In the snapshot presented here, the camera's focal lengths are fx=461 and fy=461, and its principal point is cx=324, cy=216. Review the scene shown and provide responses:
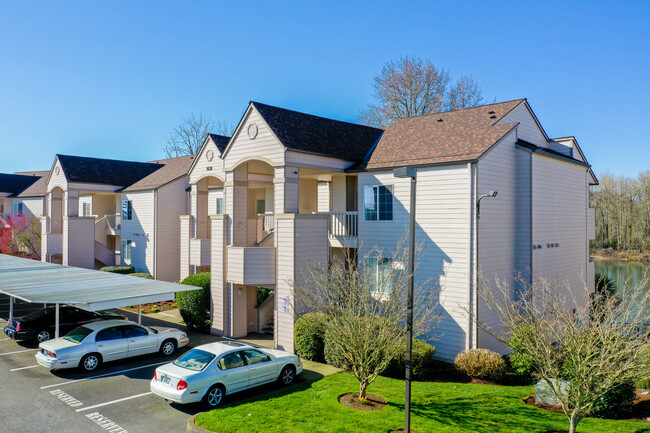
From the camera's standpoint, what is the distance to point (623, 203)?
217 ft

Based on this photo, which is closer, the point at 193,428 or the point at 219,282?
the point at 193,428

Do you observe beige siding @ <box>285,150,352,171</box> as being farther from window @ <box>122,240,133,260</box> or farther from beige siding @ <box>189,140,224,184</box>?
window @ <box>122,240,133,260</box>

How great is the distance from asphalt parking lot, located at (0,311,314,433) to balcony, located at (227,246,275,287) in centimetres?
431

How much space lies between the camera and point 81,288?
1784 centimetres

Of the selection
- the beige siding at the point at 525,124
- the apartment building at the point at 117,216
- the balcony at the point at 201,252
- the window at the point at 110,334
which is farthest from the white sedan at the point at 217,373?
the apartment building at the point at 117,216

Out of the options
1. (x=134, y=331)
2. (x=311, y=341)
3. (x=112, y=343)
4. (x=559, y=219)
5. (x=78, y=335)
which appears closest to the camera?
(x=78, y=335)

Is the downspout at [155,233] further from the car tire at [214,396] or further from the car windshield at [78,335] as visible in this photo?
the car tire at [214,396]

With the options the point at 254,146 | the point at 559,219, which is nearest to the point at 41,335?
the point at 254,146

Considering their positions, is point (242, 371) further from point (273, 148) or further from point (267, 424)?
point (273, 148)

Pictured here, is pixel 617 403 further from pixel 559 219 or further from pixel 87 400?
pixel 87 400

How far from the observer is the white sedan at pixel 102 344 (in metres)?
14.3

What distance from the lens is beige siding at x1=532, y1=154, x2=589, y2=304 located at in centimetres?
1889

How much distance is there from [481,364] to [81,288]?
1484cm

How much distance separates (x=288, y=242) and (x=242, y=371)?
6.23 m
